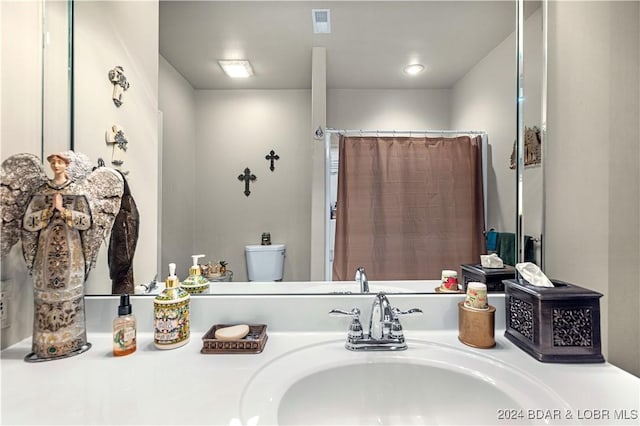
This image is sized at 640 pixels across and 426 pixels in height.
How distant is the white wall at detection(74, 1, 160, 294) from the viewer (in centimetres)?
91

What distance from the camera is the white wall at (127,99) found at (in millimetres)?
908

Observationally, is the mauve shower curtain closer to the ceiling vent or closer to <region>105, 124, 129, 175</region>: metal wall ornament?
the ceiling vent

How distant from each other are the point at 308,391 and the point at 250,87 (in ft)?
3.20

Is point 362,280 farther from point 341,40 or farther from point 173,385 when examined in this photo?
point 341,40

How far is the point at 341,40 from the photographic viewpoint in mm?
1033

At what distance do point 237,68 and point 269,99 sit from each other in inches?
6.2

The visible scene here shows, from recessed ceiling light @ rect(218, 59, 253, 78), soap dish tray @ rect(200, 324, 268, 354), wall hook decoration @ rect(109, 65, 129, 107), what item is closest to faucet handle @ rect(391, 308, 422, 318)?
soap dish tray @ rect(200, 324, 268, 354)

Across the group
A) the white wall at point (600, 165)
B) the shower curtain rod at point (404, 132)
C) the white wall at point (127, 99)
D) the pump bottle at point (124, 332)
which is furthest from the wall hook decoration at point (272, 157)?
the white wall at point (600, 165)

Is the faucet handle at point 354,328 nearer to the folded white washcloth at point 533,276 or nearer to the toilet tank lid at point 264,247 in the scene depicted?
the toilet tank lid at point 264,247

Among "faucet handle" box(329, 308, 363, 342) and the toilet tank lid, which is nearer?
"faucet handle" box(329, 308, 363, 342)

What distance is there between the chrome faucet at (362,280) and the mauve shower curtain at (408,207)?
2 centimetres

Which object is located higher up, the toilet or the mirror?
the mirror

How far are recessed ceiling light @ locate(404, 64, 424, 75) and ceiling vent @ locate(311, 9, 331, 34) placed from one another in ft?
1.05

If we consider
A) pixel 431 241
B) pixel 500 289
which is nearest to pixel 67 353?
pixel 431 241
